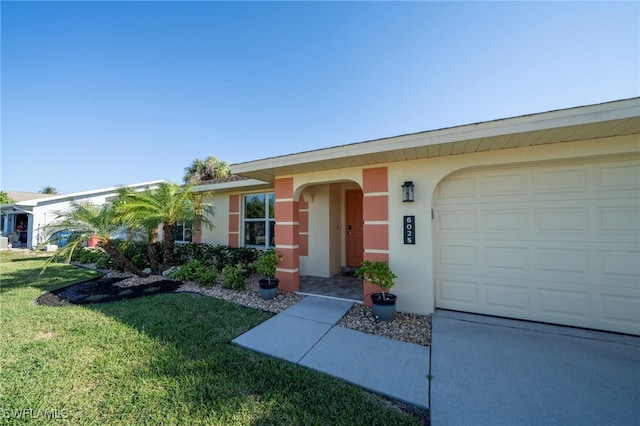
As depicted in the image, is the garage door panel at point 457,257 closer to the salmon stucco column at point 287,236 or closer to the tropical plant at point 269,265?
the salmon stucco column at point 287,236

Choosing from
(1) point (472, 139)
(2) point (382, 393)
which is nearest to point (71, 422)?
(2) point (382, 393)

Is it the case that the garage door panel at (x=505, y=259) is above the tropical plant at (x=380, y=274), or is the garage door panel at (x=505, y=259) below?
above

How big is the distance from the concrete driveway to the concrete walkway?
0.72 ft

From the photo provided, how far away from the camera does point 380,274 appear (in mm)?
4148

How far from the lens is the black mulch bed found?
534 centimetres

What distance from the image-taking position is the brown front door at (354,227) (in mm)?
7723

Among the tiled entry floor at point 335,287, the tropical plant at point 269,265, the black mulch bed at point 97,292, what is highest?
the tropical plant at point 269,265

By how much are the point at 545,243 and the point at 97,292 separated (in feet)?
32.4

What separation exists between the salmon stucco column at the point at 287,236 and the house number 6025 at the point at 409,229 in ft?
8.50

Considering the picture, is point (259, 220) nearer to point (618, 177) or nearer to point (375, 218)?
point (375, 218)

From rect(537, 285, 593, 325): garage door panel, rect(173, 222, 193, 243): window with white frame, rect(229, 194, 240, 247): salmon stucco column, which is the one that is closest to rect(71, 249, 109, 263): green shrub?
rect(173, 222, 193, 243): window with white frame

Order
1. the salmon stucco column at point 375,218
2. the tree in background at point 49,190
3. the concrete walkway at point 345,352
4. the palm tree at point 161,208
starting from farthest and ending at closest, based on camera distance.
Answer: the tree in background at point 49,190 < the palm tree at point 161,208 < the salmon stucco column at point 375,218 < the concrete walkway at point 345,352

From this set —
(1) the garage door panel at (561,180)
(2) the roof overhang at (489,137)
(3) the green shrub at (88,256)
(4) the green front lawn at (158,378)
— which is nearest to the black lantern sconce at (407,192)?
(2) the roof overhang at (489,137)

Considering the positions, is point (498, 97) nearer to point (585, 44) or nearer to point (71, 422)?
point (585, 44)
